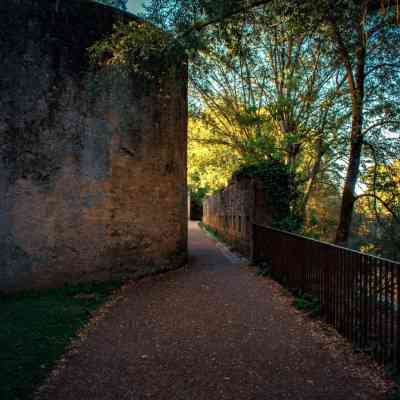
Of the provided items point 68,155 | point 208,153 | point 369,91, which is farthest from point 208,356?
point 208,153

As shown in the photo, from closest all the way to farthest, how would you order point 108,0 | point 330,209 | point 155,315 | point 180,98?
1. point 155,315
2. point 180,98
3. point 108,0
4. point 330,209

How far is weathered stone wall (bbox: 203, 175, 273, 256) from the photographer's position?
11531mm

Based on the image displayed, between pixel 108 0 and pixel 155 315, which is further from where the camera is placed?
pixel 108 0

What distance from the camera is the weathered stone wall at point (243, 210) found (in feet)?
37.8

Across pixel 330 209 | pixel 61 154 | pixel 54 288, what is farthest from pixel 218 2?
pixel 330 209

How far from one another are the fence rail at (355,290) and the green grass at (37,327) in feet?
12.0

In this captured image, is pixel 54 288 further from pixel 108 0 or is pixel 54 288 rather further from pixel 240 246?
pixel 108 0

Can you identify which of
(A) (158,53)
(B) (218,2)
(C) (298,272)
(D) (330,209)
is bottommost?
(C) (298,272)

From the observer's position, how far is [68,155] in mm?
8023

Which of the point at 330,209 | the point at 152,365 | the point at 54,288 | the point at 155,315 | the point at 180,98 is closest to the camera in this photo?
the point at 152,365

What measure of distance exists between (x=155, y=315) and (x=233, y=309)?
137 cm

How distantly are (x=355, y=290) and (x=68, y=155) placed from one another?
19.9 ft

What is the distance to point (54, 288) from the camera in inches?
310

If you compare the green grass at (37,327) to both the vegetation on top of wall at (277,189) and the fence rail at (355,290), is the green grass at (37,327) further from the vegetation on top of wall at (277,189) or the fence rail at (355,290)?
the vegetation on top of wall at (277,189)
